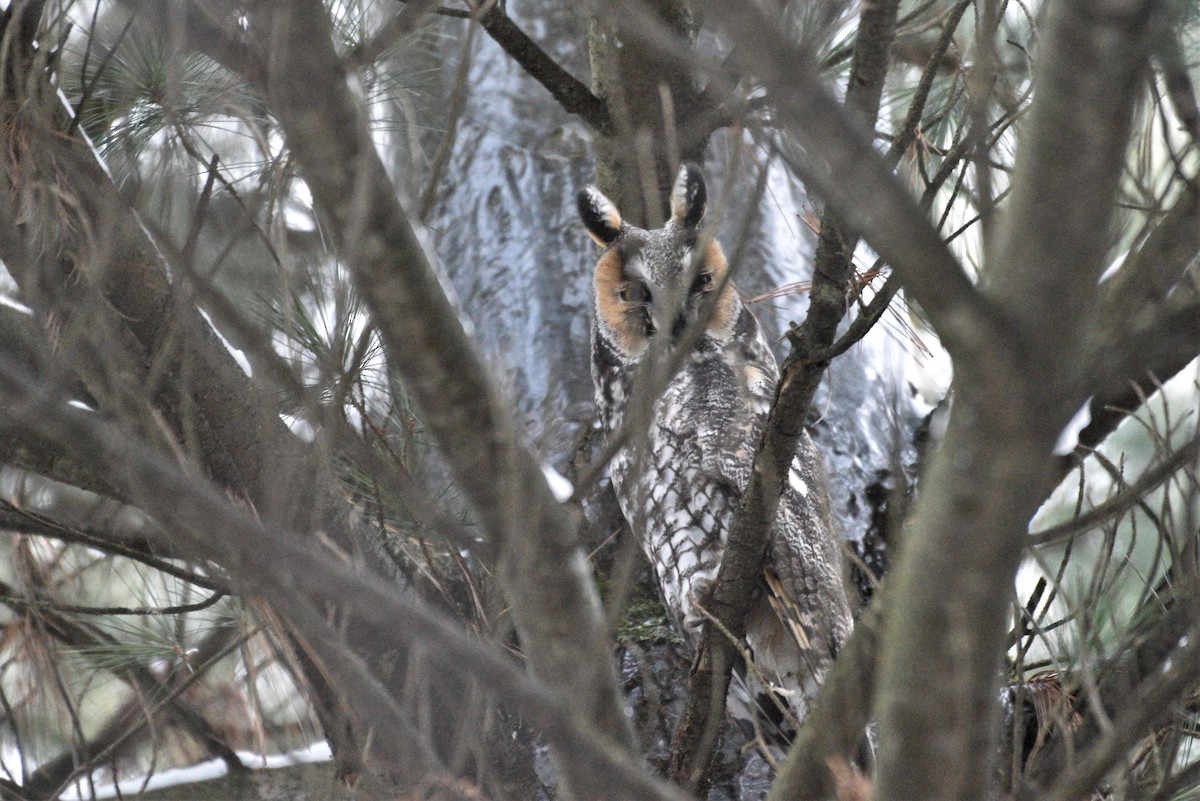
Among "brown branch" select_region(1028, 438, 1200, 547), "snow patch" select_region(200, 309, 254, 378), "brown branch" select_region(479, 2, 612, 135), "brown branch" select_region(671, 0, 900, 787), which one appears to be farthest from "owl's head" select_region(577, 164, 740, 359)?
"brown branch" select_region(1028, 438, 1200, 547)

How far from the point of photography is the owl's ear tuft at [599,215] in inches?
87.8

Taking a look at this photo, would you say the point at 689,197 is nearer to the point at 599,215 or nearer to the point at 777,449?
the point at 599,215

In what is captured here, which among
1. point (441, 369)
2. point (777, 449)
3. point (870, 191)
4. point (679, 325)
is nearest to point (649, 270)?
point (679, 325)

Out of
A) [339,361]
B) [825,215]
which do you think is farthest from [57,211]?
[825,215]

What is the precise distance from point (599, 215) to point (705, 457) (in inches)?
21.0

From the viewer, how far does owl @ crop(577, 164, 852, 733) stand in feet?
6.25

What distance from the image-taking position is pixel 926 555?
60 centimetres

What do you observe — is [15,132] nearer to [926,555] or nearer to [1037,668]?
[926,555]

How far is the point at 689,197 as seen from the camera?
2.08 metres

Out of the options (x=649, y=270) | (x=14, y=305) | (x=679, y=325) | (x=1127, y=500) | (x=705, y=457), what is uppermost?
(x=649, y=270)

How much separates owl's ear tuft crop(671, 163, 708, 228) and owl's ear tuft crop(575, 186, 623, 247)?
0.18m

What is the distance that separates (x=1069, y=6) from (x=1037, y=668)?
138 cm

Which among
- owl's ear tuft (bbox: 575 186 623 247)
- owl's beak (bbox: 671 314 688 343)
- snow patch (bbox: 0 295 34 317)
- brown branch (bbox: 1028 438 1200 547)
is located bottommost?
brown branch (bbox: 1028 438 1200 547)

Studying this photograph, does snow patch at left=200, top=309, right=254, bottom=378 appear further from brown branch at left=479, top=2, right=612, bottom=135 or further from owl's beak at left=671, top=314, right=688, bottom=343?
owl's beak at left=671, top=314, right=688, bottom=343
